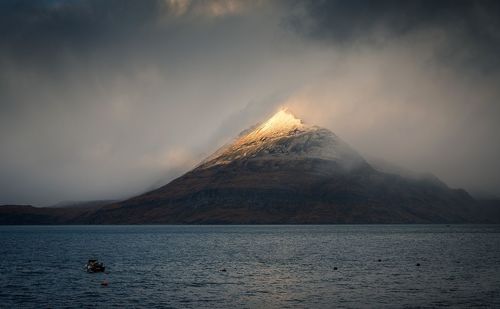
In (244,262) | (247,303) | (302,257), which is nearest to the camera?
(247,303)

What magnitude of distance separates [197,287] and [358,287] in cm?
2553

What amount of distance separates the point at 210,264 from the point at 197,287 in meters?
36.3

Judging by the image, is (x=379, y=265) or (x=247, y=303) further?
(x=379, y=265)

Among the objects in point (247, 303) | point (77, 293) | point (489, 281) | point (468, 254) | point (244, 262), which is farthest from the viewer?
point (468, 254)

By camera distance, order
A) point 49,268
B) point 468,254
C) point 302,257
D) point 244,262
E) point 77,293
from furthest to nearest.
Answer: point 468,254 → point 302,257 → point 244,262 → point 49,268 → point 77,293

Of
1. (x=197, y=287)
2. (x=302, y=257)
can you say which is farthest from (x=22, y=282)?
(x=302, y=257)

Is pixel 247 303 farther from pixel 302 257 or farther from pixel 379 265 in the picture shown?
pixel 302 257

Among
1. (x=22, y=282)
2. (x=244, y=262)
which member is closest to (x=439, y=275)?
(x=244, y=262)

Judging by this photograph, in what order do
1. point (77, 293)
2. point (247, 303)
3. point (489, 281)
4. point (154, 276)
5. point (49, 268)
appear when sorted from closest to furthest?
point (247, 303) → point (77, 293) → point (489, 281) → point (154, 276) → point (49, 268)

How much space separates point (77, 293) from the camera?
84.8 metres

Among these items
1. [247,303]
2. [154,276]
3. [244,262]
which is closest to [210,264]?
[244,262]

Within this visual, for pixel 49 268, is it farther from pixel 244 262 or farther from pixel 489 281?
pixel 489 281

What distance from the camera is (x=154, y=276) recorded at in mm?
104062

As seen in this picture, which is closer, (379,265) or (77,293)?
(77,293)
